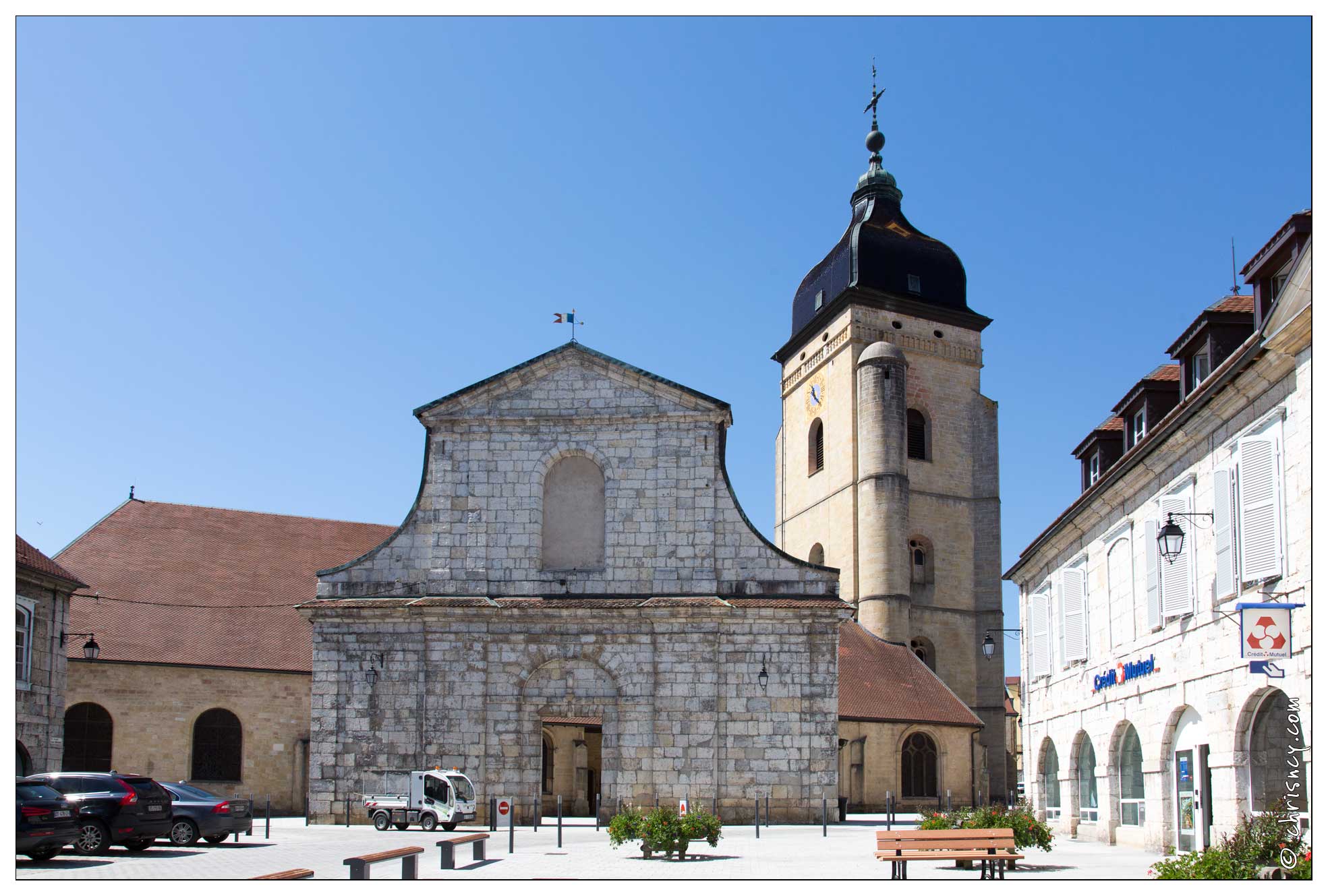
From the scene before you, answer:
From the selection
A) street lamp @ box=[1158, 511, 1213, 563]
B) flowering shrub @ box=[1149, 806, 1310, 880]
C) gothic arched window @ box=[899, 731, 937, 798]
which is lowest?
gothic arched window @ box=[899, 731, 937, 798]

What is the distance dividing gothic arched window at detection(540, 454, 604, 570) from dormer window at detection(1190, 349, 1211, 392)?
12873 millimetres

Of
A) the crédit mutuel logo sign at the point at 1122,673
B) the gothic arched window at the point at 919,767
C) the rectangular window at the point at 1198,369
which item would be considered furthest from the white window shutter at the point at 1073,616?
the gothic arched window at the point at 919,767

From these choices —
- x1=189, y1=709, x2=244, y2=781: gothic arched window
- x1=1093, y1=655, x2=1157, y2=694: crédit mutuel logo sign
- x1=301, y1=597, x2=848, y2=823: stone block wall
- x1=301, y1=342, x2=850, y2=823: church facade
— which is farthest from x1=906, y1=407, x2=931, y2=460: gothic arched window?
x1=1093, y1=655, x2=1157, y2=694: crédit mutuel logo sign

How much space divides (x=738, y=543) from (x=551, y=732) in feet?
49.2

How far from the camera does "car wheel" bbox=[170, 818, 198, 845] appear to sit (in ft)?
70.5

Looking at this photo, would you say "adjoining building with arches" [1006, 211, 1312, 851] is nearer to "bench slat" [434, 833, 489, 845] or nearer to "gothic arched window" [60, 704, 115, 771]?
"bench slat" [434, 833, 489, 845]

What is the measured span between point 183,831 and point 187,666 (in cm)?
1526

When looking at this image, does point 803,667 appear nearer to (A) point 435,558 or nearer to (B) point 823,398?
(A) point 435,558

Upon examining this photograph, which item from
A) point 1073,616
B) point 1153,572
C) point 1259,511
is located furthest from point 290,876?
point 1073,616

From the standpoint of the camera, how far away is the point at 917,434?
56531 mm

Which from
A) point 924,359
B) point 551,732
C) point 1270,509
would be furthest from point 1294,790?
point 924,359

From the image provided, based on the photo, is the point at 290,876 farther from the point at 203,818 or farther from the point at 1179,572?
the point at 1179,572

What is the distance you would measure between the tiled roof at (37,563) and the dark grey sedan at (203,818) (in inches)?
292

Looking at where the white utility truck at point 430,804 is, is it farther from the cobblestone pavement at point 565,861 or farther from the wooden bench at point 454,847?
the wooden bench at point 454,847
